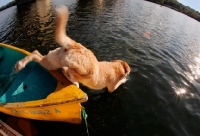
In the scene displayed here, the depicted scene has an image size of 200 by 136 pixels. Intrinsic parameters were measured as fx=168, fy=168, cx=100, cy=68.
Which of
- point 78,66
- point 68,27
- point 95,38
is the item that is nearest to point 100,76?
point 78,66

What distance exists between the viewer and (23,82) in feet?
21.1

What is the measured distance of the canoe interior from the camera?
6047 mm

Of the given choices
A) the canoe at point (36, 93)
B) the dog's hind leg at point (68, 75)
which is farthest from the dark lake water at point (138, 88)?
the dog's hind leg at point (68, 75)

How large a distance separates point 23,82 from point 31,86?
40cm

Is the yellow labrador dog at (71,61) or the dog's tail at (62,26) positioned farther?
the yellow labrador dog at (71,61)

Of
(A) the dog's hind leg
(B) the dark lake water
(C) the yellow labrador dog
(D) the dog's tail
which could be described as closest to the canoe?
(A) the dog's hind leg

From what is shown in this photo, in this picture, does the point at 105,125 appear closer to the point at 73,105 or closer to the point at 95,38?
the point at 73,105

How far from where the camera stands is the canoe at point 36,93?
16.1ft

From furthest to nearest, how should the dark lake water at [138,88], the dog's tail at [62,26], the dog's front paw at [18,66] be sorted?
the dark lake water at [138,88]
the dog's front paw at [18,66]
the dog's tail at [62,26]

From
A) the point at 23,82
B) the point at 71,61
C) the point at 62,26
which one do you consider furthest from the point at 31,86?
the point at 62,26

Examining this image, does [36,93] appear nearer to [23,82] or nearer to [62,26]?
[23,82]

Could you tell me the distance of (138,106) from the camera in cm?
739

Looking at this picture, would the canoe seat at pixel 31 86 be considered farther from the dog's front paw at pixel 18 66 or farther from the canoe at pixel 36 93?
the dog's front paw at pixel 18 66

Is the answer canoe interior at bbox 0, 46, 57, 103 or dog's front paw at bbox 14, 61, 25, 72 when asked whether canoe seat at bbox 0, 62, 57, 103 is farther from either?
dog's front paw at bbox 14, 61, 25, 72
